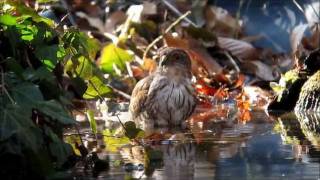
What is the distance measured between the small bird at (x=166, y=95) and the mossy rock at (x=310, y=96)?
82 cm

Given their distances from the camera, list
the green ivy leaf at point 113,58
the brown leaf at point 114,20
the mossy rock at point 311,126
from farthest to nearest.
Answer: the brown leaf at point 114,20 → the green ivy leaf at point 113,58 → the mossy rock at point 311,126

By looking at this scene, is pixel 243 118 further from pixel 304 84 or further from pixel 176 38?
pixel 176 38

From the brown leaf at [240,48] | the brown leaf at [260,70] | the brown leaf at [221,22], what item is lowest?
the brown leaf at [260,70]

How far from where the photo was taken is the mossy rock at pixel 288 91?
6637 millimetres

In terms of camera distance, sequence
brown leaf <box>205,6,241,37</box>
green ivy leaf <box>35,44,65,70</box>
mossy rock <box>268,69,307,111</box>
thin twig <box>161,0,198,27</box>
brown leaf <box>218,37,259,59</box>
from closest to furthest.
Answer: green ivy leaf <box>35,44,65,70</box>
mossy rock <box>268,69,307,111</box>
brown leaf <box>218,37,259,59</box>
thin twig <box>161,0,198,27</box>
brown leaf <box>205,6,241,37</box>

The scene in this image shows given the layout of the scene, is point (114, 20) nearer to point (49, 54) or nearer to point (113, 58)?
point (113, 58)

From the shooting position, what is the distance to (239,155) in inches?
156

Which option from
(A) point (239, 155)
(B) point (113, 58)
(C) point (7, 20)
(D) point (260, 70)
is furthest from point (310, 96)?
(C) point (7, 20)

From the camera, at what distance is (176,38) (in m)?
8.23

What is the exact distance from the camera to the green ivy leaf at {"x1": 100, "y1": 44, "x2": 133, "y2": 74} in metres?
7.83

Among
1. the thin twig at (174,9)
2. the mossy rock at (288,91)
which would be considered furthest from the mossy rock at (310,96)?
the thin twig at (174,9)

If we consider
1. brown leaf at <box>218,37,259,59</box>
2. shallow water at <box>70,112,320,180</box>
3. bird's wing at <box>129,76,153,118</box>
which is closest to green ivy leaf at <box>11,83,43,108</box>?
shallow water at <box>70,112,320,180</box>

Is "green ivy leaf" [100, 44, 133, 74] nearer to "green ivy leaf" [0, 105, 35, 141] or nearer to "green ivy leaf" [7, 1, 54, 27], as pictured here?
"green ivy leaf" [7, 1, 54, 27]

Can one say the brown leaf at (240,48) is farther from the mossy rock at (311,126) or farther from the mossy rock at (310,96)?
the mossy rock at (311,126)
